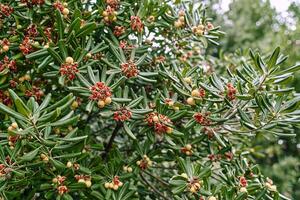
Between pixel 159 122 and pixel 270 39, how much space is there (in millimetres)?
5267

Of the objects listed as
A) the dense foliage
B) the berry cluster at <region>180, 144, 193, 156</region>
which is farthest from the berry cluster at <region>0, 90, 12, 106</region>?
the berry cluster at <region>180, 144, 193, 156</region>

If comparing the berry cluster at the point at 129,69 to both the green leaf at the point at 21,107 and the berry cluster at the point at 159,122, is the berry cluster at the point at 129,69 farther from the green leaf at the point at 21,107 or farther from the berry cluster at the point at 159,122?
the green leaf at the point at 21,107

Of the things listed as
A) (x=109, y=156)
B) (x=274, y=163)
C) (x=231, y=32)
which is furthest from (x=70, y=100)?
(x=231, y=32)

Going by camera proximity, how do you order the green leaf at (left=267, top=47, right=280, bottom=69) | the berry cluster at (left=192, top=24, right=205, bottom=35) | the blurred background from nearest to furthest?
the green leaf at (left=267, top=47, right=280, bottom=69), the berry cluster at (left=192, top=24, right=205, bottom=35), the blurred background

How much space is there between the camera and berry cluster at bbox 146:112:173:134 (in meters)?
1.60

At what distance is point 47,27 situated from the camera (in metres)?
1.72

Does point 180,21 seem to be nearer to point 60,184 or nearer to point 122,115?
point 122,115

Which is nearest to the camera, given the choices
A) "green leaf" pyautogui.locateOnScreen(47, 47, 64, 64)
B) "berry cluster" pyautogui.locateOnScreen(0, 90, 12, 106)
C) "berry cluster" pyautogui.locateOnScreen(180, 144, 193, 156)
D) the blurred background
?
"green leaf" pyautogui.locateOnScreen(47, 47, 64, 64)

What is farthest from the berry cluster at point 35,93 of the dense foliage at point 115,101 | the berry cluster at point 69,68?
the berry cluster at point 69,68

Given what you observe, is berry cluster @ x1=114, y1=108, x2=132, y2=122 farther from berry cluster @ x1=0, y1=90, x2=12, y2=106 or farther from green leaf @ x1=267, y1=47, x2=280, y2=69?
green leaf @ x1=267, y1=47, x2=280, y2=69

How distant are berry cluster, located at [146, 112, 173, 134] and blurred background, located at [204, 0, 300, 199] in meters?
3.18

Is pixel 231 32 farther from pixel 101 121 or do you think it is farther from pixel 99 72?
pixel 99 72

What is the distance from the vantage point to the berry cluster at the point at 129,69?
5.25 ft

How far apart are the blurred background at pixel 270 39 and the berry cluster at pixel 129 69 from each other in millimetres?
3149
